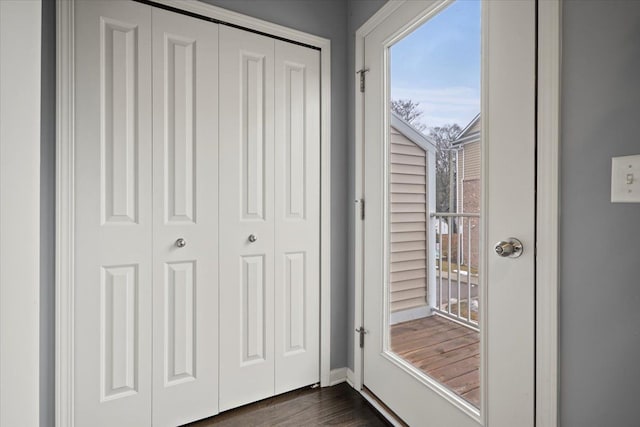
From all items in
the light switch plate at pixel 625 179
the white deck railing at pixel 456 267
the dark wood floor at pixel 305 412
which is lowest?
the dark wood floor at pixel 305 412

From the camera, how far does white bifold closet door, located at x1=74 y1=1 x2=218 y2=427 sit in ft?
4.34

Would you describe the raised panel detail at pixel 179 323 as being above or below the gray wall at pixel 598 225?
below

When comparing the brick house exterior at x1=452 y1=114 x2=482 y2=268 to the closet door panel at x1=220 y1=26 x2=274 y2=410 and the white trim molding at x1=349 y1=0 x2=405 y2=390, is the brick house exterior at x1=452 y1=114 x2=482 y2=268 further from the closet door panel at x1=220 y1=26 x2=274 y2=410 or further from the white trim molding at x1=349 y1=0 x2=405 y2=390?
the closet door panel at x1=220 y1=26 x2=274 y2=410

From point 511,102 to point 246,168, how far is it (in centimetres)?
122

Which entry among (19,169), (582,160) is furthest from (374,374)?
(19,169)

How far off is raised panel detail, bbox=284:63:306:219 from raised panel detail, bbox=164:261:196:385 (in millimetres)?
634

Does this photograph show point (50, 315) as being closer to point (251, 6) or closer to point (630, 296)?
point (251, 6)

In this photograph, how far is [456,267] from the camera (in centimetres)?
128

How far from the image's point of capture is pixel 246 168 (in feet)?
5.48

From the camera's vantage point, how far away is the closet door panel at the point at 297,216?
1.76 m

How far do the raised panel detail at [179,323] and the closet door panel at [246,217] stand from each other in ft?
0.48

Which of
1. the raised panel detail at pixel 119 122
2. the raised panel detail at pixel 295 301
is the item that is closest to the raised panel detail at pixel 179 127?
the raised panel detail at pixel 119 122

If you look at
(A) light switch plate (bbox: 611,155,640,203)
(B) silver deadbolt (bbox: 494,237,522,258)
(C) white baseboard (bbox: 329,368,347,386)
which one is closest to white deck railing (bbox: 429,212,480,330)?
(B) silver deadbolt (bbox: 494,237,522,258)

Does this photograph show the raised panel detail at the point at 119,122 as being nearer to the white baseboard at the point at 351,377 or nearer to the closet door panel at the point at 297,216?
the closet door panel at the point at 297,216
